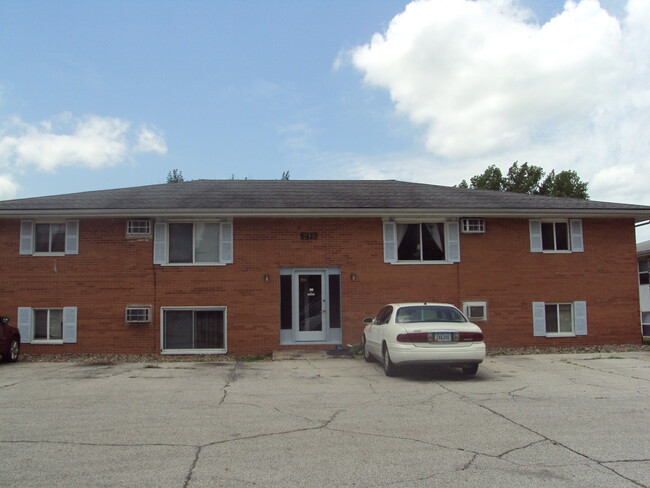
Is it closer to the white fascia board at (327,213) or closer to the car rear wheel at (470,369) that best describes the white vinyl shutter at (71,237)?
the white fascia board at (327,213)

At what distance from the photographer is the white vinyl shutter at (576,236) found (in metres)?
15.3

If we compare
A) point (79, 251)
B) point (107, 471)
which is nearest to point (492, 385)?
point (107, 471)

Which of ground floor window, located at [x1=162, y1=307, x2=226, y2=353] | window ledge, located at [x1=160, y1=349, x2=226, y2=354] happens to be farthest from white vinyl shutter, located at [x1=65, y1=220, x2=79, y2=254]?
window ledge, located at [x1=160, y1=349, x2=226, y2=354]

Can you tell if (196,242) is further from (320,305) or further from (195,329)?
(320,305)

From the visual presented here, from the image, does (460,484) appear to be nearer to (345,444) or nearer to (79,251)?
(345,444)

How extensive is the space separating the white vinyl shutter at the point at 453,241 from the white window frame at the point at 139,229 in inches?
313

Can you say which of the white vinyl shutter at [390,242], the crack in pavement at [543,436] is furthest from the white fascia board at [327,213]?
the crack in pavement at [543,436]

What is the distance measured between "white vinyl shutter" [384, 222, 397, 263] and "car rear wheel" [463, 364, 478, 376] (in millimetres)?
4831

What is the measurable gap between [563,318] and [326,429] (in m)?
11.0

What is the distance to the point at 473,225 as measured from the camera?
15.0m

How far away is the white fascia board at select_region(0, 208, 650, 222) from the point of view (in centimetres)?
1377

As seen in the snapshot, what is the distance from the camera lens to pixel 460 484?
455 centimetres

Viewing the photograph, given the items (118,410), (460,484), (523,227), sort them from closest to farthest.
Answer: (460,484)
(118,410)
(523,227)

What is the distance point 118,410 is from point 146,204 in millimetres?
7704
